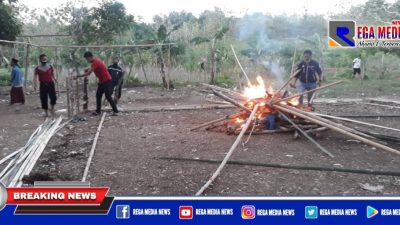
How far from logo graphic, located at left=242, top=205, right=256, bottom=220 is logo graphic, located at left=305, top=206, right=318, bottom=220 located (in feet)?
0.95

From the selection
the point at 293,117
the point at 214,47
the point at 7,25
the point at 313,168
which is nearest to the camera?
the point at 313,168

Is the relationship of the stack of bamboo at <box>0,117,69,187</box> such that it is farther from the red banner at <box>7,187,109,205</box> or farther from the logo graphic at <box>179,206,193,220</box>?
the logo graphic at <box>179,206,193,220</box>

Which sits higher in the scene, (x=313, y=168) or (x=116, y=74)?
(x=116, y=74)

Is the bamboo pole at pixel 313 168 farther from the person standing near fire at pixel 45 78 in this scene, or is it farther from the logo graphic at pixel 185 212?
the person standing near fire at pixel 45 78

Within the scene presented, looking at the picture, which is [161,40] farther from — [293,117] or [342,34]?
[293,117]

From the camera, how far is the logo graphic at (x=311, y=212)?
7.22ft

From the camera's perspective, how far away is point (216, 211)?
220 cm

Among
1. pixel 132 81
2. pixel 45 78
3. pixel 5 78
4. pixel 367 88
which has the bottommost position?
pixel 367 88

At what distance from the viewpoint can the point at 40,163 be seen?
14.8 ft

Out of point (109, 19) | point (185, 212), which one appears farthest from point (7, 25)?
point (185, 212)

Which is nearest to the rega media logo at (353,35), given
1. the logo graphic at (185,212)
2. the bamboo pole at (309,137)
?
the bamboo pole at (309,137)

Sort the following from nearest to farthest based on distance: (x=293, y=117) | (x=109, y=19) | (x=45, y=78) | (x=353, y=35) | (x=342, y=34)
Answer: (x=293, y=117) → (x=353, y=35) → (x=342, y=34) → (x=45, y=78) → (x=109, y=19)

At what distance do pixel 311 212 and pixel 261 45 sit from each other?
512 inches

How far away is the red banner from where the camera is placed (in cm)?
226
